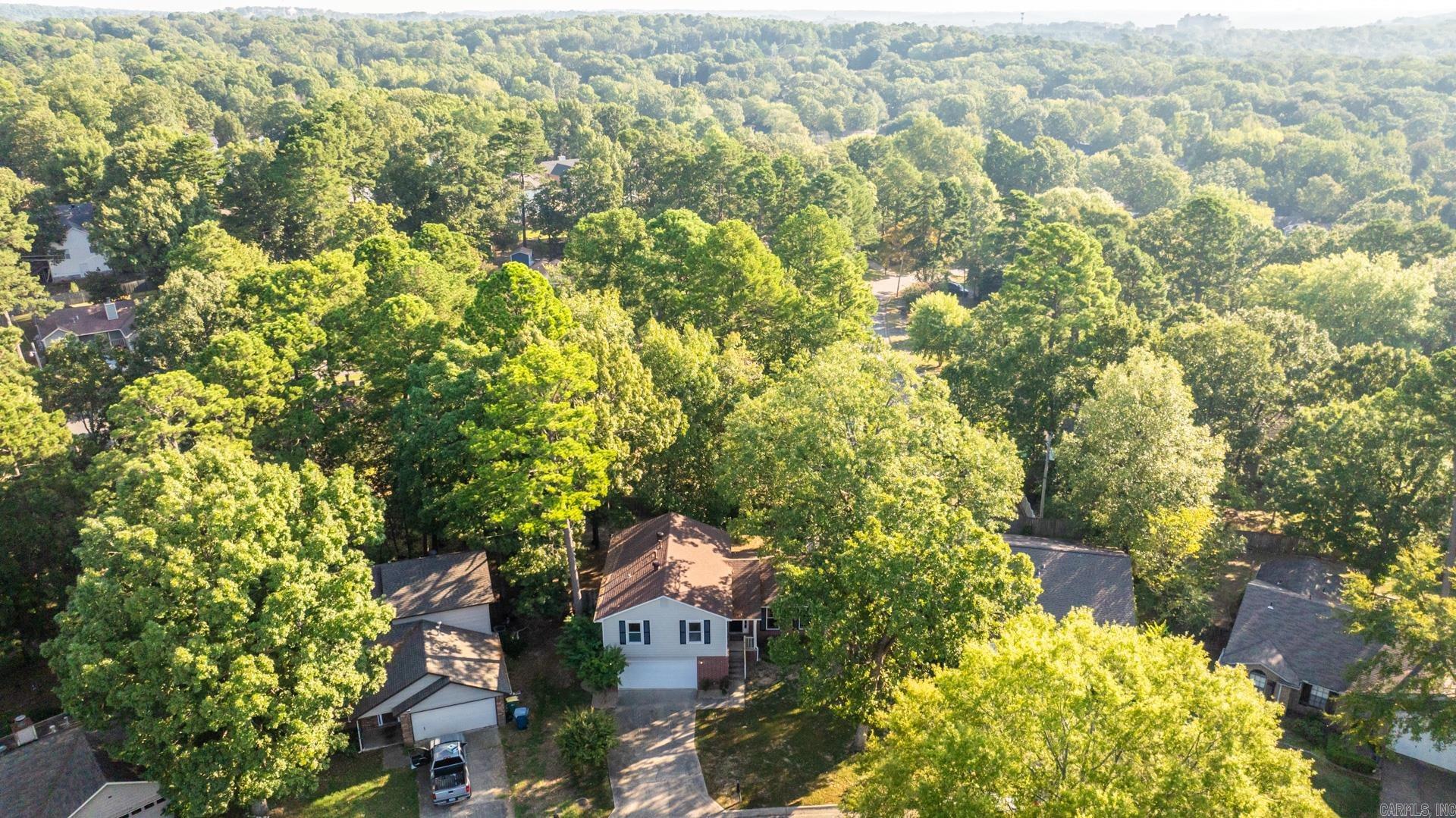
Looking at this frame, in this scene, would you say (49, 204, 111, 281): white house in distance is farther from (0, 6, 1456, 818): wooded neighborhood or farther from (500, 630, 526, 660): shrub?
(500, 630, 526, 660): shrub

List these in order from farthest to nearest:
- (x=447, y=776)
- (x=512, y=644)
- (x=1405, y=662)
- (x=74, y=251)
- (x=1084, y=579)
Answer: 1. (x=74, y=251)
2. (x=512, y=644)
3. (x=1084, y=579)
4. (x=1405, y=662)
5. (x=447, y=776)

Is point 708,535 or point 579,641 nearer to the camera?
point 579,641

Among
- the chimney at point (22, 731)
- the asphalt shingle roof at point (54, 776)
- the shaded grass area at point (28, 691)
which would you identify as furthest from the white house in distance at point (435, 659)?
the shaded grass area at point (28, 691)

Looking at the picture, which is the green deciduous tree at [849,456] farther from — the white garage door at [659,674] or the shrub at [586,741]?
the shrub at [586,741]

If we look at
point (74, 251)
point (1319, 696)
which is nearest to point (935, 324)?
point (1319, 696)

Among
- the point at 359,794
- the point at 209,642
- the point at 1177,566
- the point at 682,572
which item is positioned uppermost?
the point at 209,642

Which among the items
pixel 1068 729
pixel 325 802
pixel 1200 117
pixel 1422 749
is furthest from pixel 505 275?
pixel 1200 117

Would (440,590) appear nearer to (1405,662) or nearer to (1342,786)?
(1342,786)

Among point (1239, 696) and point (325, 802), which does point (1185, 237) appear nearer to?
point (1239, 696)
